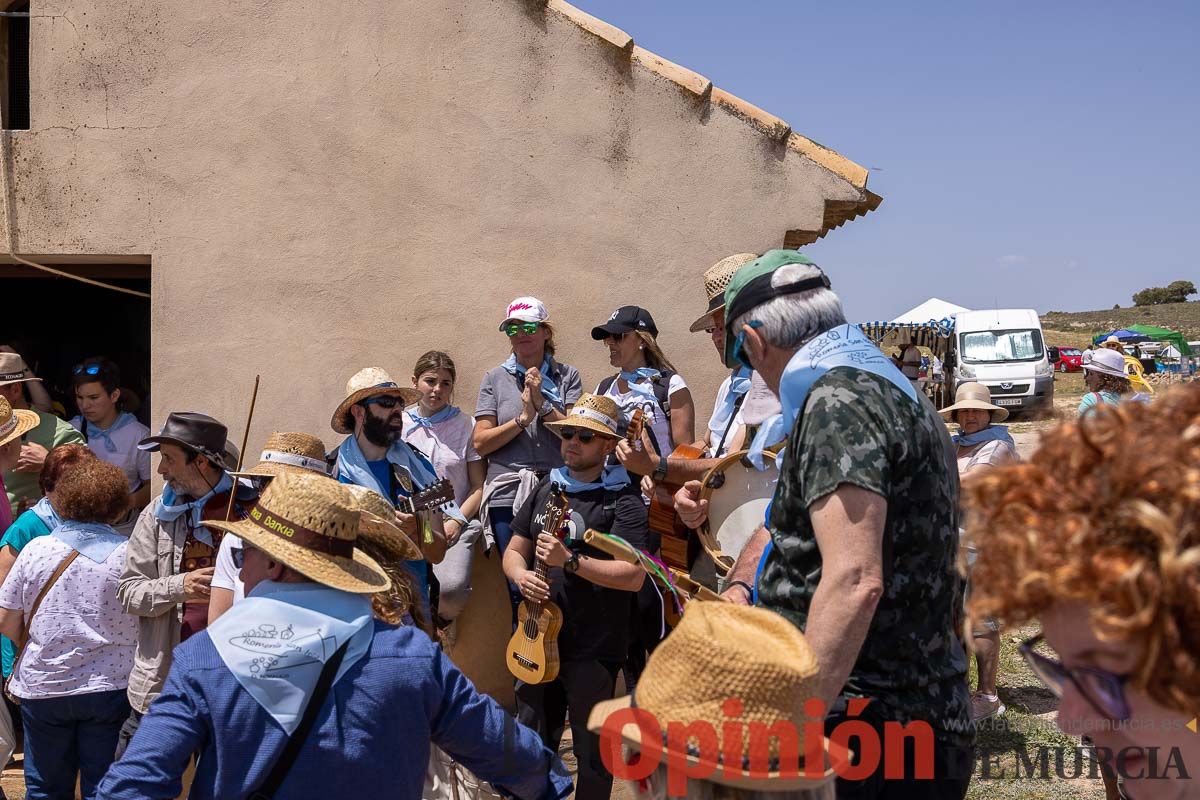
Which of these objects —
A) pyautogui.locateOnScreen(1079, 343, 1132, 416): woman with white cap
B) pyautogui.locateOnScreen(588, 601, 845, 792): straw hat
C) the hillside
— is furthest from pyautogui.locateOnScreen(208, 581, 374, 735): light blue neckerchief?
the hillside

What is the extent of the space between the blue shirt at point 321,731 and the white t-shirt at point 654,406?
2.90 m

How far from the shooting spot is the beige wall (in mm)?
6352

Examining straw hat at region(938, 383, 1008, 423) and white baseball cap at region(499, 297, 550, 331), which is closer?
white baseball cap at region(499, 297, 550, 331)

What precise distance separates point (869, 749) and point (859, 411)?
2.61 ft

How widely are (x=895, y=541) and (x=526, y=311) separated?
146 inches

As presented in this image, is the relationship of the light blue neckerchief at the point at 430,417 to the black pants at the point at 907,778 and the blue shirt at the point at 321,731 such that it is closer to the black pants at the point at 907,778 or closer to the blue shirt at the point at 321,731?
the blue shirt at the point at 321,731

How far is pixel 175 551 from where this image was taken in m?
4.60

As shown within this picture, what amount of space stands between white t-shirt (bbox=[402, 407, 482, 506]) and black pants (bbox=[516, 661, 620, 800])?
4.64 feet

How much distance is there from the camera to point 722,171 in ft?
20.8

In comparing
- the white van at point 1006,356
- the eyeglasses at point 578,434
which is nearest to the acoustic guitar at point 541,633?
the eyeglasses at point 578,434

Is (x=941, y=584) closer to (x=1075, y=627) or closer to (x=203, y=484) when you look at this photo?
(x=1075, y=627)

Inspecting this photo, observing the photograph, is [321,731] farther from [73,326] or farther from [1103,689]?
[73,326]

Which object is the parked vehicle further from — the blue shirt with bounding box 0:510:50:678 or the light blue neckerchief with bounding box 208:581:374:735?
the light blue neckerchief with bounding box 208:581:374:735

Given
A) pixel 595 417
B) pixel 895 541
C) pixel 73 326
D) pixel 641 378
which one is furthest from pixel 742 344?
pixel 73 326
